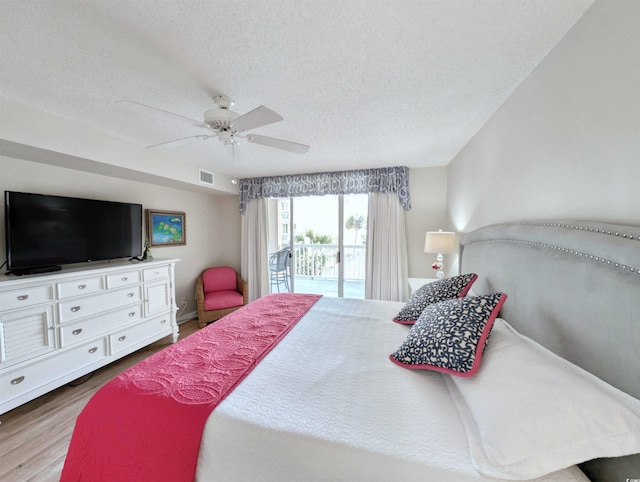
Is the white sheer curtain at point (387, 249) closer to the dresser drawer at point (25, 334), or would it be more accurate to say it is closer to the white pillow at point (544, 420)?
the white pillow at point (544, 420)

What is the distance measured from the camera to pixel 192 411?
0.95 metres

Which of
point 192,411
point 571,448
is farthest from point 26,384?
point 571,448

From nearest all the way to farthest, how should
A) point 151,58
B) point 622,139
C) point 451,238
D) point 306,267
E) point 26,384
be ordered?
point 622,139 → point 151,58 → point 26,384 → point 451,238 → point 306,267

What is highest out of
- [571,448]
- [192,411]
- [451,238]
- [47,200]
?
[47,200]

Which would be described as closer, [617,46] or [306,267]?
[617,46]

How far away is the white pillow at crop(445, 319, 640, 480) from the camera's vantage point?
660mm

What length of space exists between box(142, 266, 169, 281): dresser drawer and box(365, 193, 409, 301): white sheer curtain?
273cm

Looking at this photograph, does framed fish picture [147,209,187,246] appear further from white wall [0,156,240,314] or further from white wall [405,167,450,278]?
white wall [405,167,450,278]

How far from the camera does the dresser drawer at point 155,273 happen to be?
2.77 m

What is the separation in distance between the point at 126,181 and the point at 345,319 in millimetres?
3112

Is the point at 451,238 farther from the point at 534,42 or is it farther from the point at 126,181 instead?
the point at 126,181

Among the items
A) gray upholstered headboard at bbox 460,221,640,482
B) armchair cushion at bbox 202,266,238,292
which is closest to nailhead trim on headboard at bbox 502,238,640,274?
gray upholstered headboard at bbox 460,221,640,482

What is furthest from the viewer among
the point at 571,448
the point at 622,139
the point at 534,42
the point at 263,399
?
the point at 534,42

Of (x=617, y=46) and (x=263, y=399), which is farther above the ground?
(x=617, y=46)
